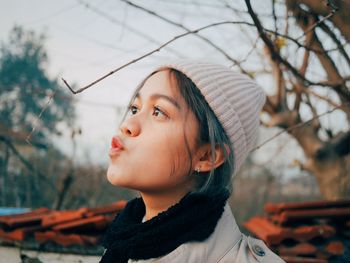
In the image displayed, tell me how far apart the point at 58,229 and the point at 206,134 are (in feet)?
6.13

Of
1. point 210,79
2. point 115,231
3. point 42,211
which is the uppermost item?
→ point 210,79

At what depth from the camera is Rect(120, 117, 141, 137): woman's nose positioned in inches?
52.4

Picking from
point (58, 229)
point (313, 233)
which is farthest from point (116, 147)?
point (313, 233)

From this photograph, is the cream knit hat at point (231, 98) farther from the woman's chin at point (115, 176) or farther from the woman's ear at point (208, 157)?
the woman's chin at point (115, 176)

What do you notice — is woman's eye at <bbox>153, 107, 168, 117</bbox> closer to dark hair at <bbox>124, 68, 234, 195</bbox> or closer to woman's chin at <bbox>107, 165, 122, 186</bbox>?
A: dark hair at <bbox>124, 68, 234, 195</bbox>

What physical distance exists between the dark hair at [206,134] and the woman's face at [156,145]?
3 cm

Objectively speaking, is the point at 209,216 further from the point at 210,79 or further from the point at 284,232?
the point at 284,232

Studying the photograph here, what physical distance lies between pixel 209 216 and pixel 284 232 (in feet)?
6.30

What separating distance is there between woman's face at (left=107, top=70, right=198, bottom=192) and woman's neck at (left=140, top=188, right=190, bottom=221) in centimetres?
3

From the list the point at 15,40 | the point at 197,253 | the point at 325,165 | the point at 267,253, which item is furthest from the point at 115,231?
the point at 15,40

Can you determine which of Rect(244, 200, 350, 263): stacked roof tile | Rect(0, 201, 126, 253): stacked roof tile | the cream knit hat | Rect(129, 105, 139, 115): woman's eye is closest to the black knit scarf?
the cream knit hat

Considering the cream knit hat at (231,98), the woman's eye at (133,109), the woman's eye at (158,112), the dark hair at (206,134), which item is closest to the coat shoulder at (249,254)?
the dark hair at (206,134)

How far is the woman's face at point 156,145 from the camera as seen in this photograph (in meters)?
1.30

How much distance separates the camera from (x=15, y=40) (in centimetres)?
1897
